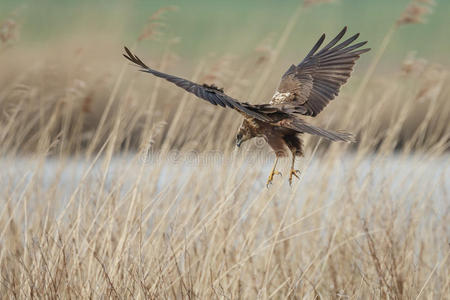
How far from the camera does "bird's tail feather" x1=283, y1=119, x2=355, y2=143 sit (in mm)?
1178

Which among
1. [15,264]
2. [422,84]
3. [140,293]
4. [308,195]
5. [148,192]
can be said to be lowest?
[15,264]

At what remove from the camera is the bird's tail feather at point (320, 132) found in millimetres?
1178

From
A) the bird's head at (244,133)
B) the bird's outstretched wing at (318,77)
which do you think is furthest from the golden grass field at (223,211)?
the bird's head at (244,133)

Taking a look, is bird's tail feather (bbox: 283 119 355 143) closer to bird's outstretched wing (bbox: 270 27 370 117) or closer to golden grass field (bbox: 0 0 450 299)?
bird's outstretched wing (bbox: 270 27 370 117)

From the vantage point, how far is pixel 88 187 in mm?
3203

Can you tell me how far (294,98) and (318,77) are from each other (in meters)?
0.16

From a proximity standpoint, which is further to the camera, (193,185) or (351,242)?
(351,242)

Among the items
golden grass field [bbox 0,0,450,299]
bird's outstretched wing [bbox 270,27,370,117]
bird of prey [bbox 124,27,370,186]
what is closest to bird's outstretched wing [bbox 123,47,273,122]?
bird of prey [bbox 124,27,370,186]

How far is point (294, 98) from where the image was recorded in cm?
167

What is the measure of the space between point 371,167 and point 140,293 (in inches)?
54.2

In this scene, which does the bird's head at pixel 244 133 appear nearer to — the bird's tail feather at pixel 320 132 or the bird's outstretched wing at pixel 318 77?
the bird's tail feather at pixel 320 132

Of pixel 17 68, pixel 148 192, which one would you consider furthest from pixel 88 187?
pixel 17 68

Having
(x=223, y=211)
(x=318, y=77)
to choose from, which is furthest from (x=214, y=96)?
(x=223, y=211)

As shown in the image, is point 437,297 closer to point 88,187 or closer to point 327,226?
point 327,226
